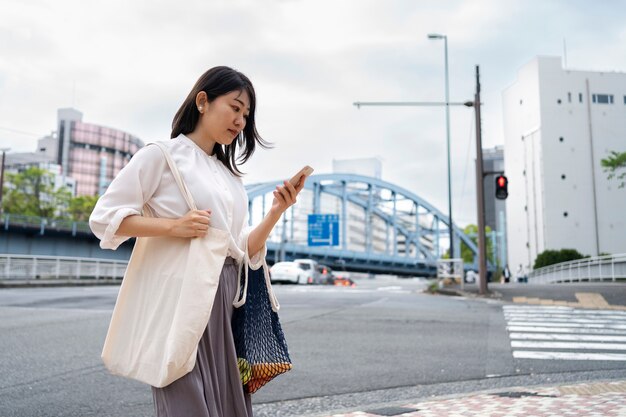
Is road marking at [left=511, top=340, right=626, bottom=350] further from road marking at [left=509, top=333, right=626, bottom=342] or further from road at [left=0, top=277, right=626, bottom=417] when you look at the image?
road marking at [left=509, top=333, right=626, bottom=342]

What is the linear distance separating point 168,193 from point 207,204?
0.43ft

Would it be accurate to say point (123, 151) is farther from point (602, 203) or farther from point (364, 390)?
point (364, 390)

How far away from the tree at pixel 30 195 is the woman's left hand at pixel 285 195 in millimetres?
58536

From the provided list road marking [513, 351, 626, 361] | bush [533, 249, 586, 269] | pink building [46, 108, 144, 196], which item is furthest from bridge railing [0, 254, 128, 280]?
pink building [46, 108, 144, 196]

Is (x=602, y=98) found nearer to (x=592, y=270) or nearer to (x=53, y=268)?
(x=592, y=270)

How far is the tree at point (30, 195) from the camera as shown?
180ft

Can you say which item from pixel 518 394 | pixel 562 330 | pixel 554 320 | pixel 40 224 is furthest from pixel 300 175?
pixel 40 224

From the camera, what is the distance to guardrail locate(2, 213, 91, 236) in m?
38.5

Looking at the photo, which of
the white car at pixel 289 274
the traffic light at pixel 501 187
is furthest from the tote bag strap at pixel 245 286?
the white car at pixel 289 274

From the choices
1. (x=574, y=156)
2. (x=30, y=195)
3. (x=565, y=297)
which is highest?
(x=574, y=156)

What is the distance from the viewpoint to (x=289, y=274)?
2955cm

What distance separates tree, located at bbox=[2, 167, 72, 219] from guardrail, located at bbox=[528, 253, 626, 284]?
4380cm

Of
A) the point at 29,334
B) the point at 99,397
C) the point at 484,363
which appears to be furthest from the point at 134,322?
the point at 29,334

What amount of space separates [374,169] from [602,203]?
101 metres
